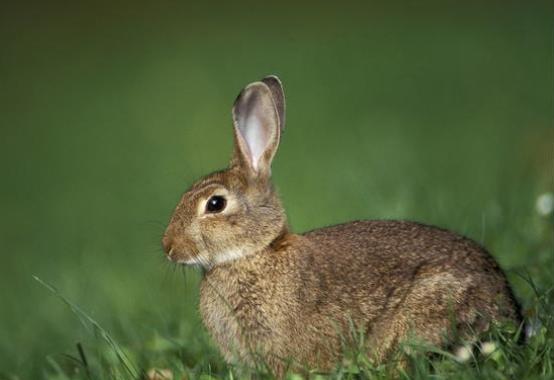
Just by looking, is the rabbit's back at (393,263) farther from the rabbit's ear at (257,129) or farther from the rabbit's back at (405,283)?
the rabbit's ear at (257,129)

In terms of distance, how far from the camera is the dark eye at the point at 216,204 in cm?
553

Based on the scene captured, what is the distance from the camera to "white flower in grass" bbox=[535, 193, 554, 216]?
6477mm

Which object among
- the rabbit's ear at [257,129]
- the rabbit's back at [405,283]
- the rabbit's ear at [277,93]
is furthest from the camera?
the rabbit's ear at [277,93]

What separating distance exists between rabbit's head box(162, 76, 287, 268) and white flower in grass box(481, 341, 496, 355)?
1299 mm

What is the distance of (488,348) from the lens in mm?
4660

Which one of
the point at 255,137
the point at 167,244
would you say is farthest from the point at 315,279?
the point at 255,137

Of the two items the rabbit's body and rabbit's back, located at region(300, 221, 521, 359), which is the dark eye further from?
rabbit's back, located at region(300, 221, 521, 359)

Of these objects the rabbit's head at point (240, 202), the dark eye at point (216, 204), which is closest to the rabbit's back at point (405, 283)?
the rabbit's head at point (240, 202)

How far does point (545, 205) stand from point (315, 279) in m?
1.91

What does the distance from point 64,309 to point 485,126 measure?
16.8 ft

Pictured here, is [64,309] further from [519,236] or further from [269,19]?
[269,19]

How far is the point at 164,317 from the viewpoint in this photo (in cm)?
632

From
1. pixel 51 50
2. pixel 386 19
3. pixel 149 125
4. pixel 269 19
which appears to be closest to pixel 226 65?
pixel 149 125

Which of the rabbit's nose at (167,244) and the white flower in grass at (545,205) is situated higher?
the rabbit's nose at (167,244)
